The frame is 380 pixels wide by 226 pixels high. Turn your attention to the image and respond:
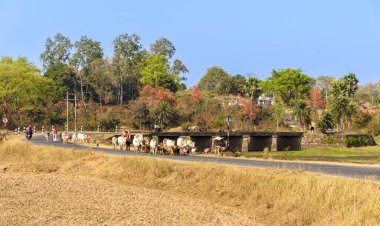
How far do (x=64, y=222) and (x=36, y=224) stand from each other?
822mm

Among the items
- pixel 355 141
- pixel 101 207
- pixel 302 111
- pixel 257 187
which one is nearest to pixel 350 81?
pixel 302 111

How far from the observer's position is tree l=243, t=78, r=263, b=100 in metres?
123

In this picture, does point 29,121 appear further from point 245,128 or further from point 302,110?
point 302,110

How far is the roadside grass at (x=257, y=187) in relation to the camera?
1617 centimetres

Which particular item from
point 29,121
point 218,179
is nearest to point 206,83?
point 29,121

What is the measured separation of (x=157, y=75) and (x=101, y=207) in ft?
331

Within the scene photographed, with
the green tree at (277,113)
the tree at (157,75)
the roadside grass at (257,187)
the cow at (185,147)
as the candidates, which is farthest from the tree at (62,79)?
the roadside grass at (257,187)

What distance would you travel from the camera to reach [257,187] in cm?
2008

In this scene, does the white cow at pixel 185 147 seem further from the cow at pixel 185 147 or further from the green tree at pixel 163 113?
the green tree at pixel 163 113

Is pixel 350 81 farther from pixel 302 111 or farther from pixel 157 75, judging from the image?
pixel 157 75

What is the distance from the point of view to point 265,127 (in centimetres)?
10531

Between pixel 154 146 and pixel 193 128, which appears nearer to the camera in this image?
pixel 154 146

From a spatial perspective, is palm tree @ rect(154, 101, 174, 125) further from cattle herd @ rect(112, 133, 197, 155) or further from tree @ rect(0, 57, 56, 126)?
cattle herd @ rect(112, 133, 197, 155)

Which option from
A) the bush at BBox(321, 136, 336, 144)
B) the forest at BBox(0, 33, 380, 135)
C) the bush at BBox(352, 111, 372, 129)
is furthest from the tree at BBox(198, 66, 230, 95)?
the bush at BBox(321, 136, 336, 144)
